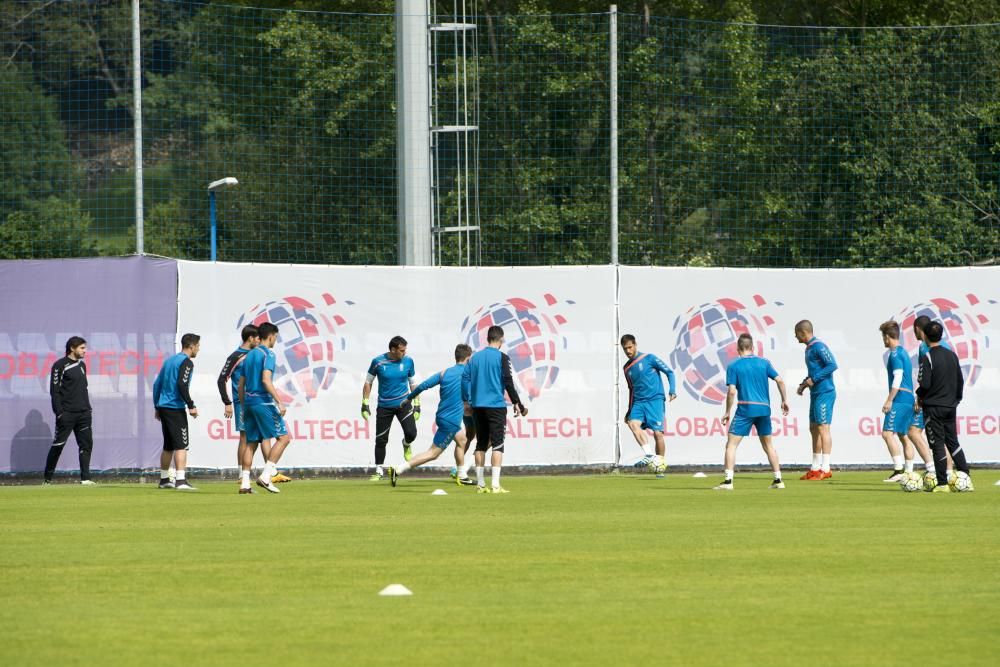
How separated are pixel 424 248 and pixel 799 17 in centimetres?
2839

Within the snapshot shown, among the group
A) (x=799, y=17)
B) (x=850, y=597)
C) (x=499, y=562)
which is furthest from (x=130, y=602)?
(x=799, y=17)

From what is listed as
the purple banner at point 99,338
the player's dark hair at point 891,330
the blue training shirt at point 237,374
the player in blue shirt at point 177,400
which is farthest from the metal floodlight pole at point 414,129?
the player's dark hair at point 891,330

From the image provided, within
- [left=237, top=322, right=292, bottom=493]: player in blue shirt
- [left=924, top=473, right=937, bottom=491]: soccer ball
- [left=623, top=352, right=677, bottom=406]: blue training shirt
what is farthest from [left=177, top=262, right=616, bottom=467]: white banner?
[left=924, top=473, right=937, bottom=491]: soccer ball

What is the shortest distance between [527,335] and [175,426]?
18.4 ft

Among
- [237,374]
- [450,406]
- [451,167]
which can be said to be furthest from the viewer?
[451,167]

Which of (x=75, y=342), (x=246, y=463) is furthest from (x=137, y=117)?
(x=246, y=463)

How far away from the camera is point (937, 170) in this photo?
30.5 meters

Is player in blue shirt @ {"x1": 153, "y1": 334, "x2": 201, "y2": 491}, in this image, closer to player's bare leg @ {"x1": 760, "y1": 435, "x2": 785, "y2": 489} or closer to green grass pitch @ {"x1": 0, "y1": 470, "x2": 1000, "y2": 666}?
green grass pitch @ {"x1": 0, "y1": 470, "x2": 1000, "y2": 666}

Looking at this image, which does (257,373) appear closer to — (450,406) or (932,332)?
(450,406)

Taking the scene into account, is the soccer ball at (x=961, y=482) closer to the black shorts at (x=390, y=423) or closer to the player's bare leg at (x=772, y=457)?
the player's bare leg at (x=772, y=457)

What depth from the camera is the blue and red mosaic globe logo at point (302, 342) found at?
73.7ft

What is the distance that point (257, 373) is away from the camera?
1892 centimetres

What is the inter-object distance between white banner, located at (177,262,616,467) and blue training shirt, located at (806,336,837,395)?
3.26 meters

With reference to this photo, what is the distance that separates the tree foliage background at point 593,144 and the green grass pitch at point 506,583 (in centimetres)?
1216
